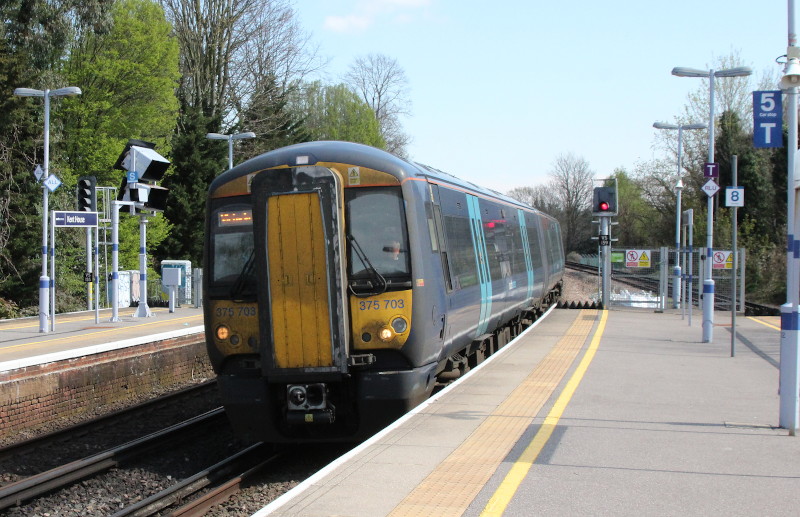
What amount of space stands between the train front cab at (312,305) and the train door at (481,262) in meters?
3.49

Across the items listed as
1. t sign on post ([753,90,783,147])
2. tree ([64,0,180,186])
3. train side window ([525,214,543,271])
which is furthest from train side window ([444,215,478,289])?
tree ([64,0,180,186])

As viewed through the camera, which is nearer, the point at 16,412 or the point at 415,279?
the point at 415,279

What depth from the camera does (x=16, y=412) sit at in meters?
11.5

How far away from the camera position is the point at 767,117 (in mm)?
8656

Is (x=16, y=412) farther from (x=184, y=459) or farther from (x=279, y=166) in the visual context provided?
(x=279, y=166)

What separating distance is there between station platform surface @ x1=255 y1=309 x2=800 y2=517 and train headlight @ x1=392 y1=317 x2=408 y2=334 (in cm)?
88

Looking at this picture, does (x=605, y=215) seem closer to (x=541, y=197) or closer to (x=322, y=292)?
(x=322, y=292)

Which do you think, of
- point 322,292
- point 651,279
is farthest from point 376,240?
point 651,279

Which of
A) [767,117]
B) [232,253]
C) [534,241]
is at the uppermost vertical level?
[767,117]

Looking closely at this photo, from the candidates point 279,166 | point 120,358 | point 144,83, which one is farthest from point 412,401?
→ point 144,83

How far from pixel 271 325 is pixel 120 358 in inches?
281

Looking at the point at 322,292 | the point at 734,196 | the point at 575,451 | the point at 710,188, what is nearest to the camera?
the point at 575,451

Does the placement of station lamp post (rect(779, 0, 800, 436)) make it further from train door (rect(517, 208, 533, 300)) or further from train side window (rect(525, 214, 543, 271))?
train side window (rect(525, 214, 543, 271))

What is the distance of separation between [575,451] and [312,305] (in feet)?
9.33
